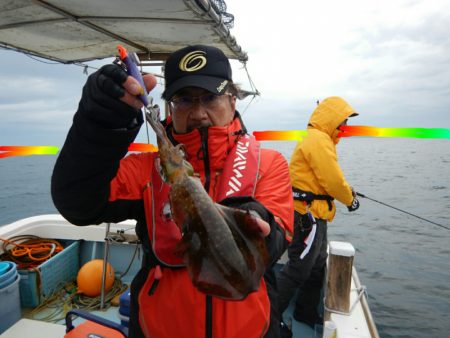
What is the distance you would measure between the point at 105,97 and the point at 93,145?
→ 0.92 ft

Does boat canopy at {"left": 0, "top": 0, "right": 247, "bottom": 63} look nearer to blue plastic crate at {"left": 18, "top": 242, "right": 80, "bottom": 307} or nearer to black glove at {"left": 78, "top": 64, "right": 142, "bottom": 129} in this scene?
black glove at {"left": 78, "top": 64, "right": 142, "bottom": 129}

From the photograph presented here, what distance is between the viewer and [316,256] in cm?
496

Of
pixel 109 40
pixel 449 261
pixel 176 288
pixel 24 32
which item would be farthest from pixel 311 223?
pixel 449 261

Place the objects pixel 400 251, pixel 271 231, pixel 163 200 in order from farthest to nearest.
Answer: pixel 400 251
pixel 163 200
pixel 271 231

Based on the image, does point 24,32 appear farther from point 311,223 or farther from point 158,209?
point 311,223

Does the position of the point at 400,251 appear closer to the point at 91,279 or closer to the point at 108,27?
the point at 91,279

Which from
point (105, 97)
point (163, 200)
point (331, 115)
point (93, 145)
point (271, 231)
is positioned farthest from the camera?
point (331, 115)

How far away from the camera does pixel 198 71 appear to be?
6.99ft

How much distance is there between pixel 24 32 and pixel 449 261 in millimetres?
13694

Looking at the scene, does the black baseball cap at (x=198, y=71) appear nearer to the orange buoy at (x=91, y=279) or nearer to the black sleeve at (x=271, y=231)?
the black sleeve at (x=271, y=231)

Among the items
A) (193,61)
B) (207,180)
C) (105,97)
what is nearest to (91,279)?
(207,180)

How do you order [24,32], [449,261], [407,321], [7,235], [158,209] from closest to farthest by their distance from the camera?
[158,209], [24,32], [7,235], [407,321], [449,261]

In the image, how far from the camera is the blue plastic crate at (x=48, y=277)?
16.1ft

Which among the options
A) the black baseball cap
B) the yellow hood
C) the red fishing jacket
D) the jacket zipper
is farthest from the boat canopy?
the red fishing jacket
